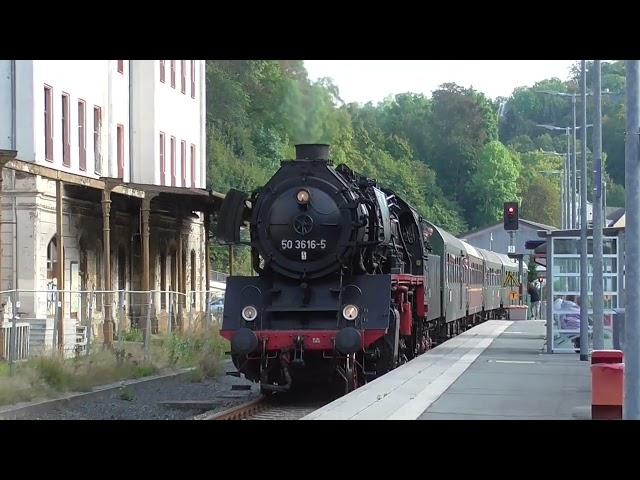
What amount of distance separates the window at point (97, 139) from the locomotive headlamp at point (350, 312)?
1716cm

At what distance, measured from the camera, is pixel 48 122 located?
1163 inches

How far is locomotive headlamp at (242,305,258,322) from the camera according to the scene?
1744 centimetres

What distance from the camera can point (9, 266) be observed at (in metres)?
27.8

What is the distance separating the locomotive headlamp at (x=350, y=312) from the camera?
17234 mm

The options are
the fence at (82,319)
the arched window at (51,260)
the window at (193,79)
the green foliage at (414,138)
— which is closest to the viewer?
the fence at (82,319)

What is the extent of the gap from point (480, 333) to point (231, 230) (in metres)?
18.2

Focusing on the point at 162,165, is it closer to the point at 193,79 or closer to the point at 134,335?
the point at 193,79

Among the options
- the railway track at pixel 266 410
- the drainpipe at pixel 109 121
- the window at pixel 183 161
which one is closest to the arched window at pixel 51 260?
the drainpipe at pixel 109 121

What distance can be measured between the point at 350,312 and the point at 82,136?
16777 mm

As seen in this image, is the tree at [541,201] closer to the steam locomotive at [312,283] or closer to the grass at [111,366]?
the grass at [111,366]

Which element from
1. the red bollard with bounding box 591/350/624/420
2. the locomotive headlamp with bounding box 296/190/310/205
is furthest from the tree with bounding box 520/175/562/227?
the red bollard with bounding box 591/350/624/420

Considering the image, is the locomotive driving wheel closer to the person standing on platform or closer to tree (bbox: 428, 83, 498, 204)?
the person standing on platform

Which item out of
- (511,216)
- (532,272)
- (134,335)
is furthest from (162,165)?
(532,272)
